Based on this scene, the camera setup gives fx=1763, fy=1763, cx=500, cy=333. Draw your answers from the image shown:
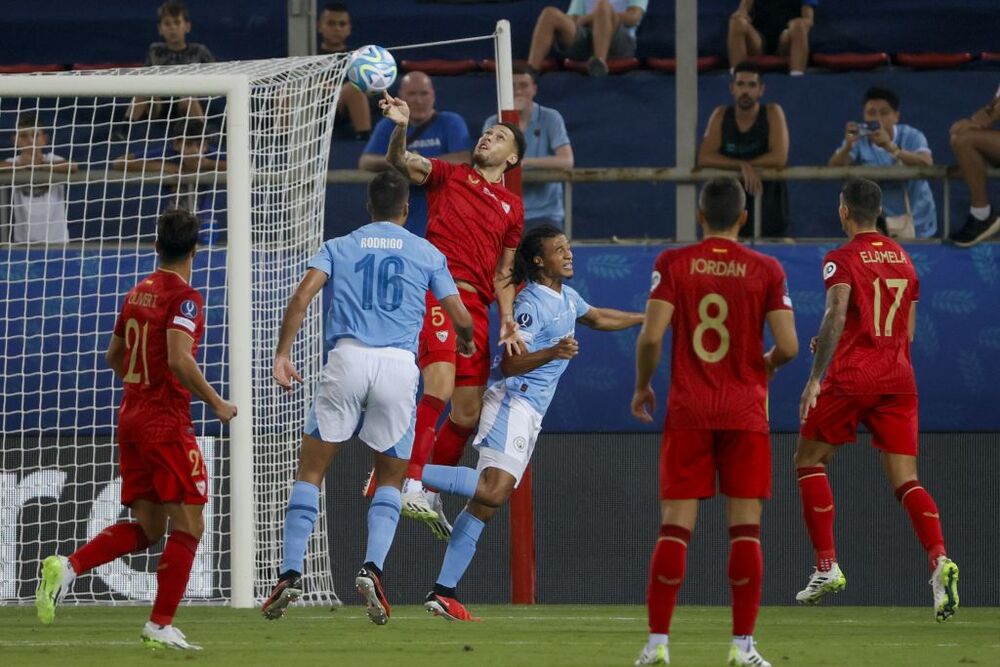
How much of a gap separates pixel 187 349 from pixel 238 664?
1447 millimetres

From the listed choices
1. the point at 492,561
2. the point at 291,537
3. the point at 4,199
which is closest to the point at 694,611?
the point at 492,561

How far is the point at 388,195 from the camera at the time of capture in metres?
8.57

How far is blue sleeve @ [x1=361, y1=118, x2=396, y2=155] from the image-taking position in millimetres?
12898

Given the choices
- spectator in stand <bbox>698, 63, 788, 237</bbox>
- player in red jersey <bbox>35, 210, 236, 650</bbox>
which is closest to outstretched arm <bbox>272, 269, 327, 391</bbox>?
player in red jersey <bbox>35, 210, 236, 650</bbox>

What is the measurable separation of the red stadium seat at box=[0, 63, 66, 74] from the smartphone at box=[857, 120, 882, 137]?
6697mm

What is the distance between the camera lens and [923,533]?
921 cm

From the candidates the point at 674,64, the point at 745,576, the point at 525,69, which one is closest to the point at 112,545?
the point at 745,576

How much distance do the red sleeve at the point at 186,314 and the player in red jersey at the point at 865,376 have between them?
3215 mm

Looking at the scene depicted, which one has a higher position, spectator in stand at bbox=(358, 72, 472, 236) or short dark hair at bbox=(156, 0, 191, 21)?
short dark hair at bbox=(156, 0, 191, 21)

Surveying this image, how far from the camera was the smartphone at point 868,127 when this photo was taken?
1298cm

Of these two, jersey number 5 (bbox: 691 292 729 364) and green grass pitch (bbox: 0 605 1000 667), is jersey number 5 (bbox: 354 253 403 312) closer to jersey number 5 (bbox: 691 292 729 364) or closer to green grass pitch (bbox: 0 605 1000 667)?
green grass pitch (bbox: 0 605 1000 667)

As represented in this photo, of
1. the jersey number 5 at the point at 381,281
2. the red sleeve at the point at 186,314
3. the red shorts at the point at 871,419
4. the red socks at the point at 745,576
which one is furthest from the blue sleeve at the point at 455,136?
the red socks at the point at 745,576

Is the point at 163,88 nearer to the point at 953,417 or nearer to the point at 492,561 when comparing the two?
the point at 492,561

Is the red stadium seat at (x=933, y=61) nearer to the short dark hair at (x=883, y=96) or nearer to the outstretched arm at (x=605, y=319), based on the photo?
the short dark hair at (x=883, y=96)
